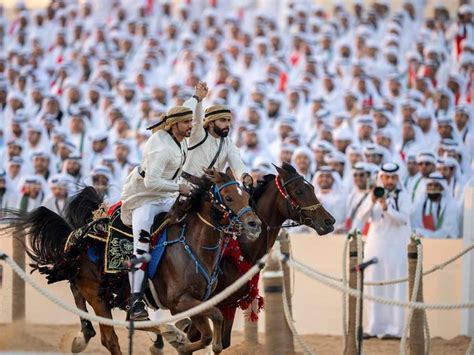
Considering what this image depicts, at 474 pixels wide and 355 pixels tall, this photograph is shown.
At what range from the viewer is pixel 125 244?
41.0ft

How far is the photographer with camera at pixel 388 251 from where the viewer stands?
16.8m

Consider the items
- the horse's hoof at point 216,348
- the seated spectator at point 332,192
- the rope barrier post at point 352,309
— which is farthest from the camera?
the seated spectator at point 332,192

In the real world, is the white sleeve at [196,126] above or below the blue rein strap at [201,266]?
above

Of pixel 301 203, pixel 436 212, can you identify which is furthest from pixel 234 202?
pixel 436 212

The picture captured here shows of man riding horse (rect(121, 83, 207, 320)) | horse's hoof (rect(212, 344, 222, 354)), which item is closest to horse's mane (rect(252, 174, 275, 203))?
man riding horse (rect(121, 83, 207, 320))

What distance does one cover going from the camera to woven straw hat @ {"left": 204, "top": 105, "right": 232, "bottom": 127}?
13.1m

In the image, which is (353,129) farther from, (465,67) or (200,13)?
(200,13)

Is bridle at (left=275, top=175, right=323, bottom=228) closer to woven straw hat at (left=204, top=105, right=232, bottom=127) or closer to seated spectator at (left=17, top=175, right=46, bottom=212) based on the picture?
woven straw hat at (left=204, top=105, right=232, bottom=127)

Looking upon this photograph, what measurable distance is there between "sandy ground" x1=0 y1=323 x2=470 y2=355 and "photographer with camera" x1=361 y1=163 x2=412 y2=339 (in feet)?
1.07

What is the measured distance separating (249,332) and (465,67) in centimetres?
947

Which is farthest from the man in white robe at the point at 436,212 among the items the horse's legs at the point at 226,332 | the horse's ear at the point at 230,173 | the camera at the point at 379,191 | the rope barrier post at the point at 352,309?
the horse's ear at the point at 230,173

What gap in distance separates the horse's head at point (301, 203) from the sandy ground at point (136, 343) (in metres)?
2.51

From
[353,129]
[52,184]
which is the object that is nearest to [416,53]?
[353,129]

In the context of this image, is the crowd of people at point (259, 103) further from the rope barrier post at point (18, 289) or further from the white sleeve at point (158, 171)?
the rope barrier post at point (18, 289)
